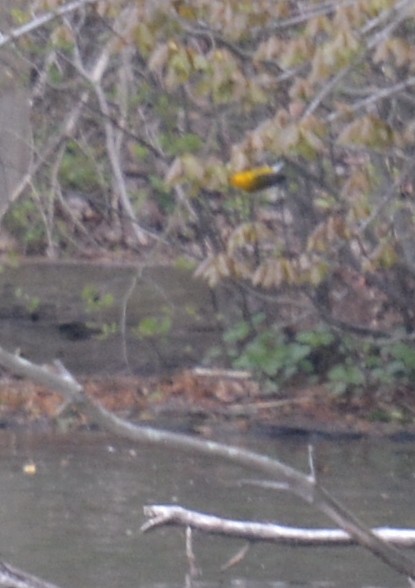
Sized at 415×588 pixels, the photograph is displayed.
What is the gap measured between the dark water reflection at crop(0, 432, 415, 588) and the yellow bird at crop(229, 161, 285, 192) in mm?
1418

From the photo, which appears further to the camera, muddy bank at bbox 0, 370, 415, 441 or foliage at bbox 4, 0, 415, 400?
muddy bank at bbox 0, 370, 415, 441

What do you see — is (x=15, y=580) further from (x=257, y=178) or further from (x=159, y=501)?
(x=257, y=178)

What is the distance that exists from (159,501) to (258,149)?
1.82 metres

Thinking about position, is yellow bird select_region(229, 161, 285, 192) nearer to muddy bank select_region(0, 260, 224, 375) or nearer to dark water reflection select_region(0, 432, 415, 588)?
dark water reflection select_region(0, 432, 415, 588)

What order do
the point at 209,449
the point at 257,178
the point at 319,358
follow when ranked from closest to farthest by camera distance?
the point at 209,449 → the point at 257,178 → the point at 319,358

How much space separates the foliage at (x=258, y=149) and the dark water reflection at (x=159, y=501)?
99cm

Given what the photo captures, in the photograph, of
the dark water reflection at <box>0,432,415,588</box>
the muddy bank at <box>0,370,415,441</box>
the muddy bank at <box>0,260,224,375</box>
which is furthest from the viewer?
the muddy bank at <box>0,260,224,375</box>

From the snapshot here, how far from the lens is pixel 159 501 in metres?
7.32

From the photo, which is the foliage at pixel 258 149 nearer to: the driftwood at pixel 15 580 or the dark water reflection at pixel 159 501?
the dark water reflection at pixel 159 501

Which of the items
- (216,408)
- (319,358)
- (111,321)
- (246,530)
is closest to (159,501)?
(216,408)

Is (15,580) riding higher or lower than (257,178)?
lower

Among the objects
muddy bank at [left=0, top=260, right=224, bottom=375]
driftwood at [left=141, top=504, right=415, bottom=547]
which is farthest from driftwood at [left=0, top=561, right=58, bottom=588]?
muddy bank at [left=0, top=260, right=224, bottom=375]

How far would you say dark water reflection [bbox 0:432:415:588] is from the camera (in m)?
6.02

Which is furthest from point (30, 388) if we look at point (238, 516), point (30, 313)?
point (238, 516)
